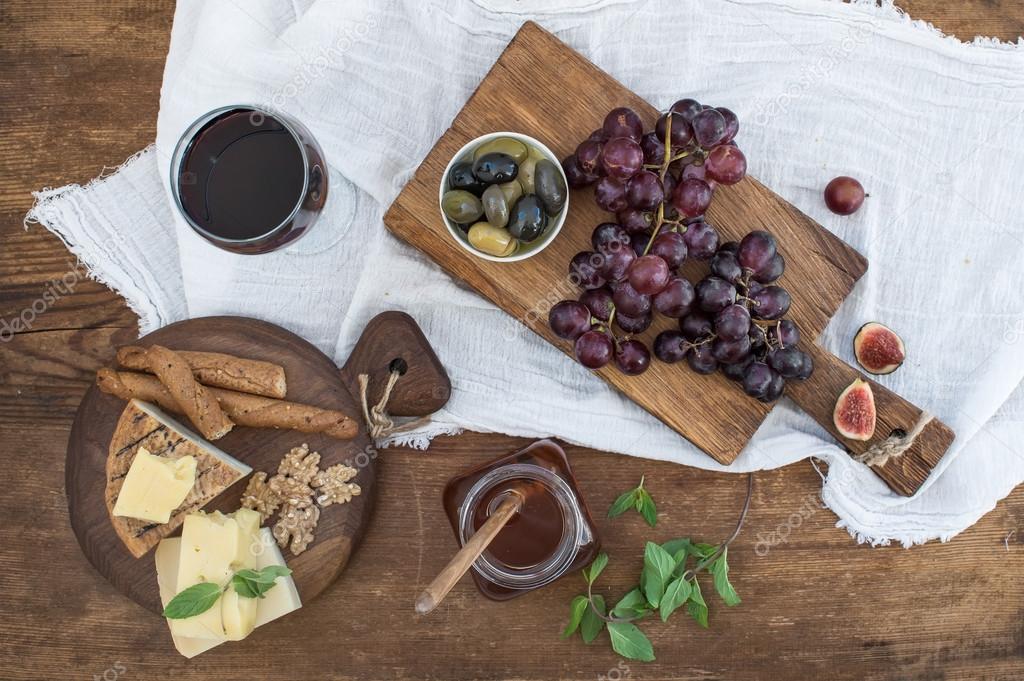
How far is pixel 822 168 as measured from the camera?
6.16 ft

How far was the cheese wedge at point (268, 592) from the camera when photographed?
68.5 inches

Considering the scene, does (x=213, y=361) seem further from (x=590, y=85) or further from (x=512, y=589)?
(x=590, y=85)

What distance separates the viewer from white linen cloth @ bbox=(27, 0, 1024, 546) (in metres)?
1.85

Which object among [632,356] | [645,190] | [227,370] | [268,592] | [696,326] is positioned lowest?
[268,592]

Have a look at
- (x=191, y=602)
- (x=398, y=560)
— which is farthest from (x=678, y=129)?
(x=191, y=602)

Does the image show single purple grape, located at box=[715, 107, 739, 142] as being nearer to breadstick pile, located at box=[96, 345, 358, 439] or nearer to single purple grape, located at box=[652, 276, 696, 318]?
single purple grape, located at box=[652, 276, 696, 318]

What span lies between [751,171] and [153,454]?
157cm

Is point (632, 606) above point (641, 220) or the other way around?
the other way around

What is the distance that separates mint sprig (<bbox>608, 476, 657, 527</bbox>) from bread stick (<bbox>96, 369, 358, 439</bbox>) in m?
0.66

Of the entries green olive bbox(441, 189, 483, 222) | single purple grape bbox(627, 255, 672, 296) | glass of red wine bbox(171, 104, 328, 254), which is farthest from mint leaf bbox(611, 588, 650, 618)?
glass of red wine bbox(171, 104, 328, 254)

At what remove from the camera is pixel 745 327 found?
5.15 feet

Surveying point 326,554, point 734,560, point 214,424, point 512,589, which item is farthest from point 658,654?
point 214,424

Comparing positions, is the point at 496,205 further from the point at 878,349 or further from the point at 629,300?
the point at 878,349

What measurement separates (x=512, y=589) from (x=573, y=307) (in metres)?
0.70
